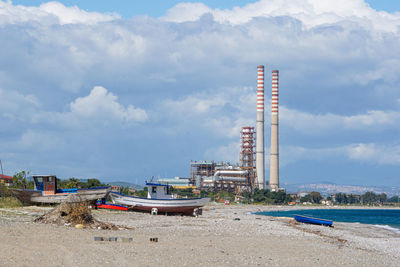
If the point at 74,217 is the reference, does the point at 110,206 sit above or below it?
below

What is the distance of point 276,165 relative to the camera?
466 feet

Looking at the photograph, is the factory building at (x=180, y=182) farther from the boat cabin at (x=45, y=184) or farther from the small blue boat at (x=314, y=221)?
the boat cabin at (x=45, y=184)

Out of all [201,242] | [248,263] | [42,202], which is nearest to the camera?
[248,263]

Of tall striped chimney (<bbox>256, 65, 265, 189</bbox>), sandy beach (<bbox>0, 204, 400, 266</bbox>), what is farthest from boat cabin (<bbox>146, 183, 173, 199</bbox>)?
tall striped chimney (<bbox>256, 65, 265, 189</bbox>)

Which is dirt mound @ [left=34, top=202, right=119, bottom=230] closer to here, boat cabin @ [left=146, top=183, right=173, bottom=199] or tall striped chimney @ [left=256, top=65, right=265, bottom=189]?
boat cabin @ [left=146, top=183, right=173, bottom=199]

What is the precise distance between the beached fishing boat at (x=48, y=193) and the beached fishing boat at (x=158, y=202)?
3022 mm

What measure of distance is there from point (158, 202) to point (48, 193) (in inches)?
391

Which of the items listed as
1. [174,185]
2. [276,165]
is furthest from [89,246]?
[174,185]

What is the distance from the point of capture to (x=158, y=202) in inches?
1906

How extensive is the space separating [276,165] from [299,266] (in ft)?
410

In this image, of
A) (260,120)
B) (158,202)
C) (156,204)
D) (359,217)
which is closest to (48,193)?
(156,204)

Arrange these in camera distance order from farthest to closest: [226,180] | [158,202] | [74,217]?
1. [226,180]
2. [158,202]
3. [74,217]

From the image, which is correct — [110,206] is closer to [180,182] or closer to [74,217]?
[74,217]

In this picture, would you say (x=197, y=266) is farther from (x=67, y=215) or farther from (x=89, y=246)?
(x=67, y=215)
